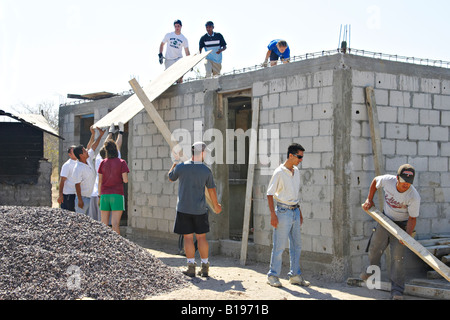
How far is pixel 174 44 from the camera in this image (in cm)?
1152

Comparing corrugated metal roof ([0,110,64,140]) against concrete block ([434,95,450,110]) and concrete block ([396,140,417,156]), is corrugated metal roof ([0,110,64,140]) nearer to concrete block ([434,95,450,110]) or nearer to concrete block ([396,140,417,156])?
concrete block ([396,140,417,156])

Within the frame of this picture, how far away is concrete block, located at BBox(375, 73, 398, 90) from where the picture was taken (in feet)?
24.6

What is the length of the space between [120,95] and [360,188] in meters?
6.33

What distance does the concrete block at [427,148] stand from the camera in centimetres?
788

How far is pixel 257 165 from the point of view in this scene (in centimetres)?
841

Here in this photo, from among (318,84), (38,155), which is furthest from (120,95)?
(318,84)

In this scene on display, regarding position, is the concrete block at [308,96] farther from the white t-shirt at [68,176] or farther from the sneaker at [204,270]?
the white t-shirt at [68,176]

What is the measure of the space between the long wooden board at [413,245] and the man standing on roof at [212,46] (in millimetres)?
5697

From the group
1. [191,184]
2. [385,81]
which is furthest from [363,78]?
[191,184]

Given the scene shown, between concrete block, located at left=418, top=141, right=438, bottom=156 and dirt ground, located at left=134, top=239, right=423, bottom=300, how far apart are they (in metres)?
2.46

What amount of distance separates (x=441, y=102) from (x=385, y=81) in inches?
47.7

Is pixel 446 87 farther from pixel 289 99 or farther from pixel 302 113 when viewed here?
pixel 289 99

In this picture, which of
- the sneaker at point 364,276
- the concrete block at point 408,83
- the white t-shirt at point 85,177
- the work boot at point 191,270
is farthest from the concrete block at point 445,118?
the white t-shirt at point 85,177

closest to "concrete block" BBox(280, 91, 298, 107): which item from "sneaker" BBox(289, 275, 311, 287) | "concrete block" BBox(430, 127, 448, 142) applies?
"concrete block" BBox(430, 127, 448, 142)
